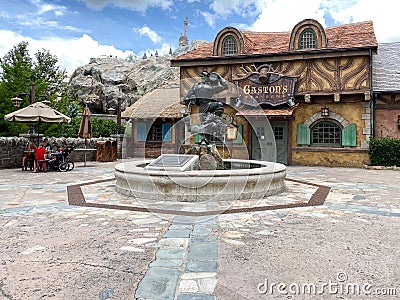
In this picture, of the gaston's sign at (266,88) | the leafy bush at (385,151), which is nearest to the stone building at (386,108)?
the leafy bush at (385,151)

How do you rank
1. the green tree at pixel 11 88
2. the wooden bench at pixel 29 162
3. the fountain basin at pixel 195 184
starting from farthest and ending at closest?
the green tree at pixel 11 88 < the wooden bench at pixel 29 162 < the fountain basin at pixel 195 184

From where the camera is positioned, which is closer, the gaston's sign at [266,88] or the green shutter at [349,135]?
the green shutter at [349,135]

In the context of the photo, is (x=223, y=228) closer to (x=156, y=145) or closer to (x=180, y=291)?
(x=180, y=291)

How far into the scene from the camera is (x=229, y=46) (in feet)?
55.9

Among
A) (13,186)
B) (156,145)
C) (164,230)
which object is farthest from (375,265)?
(156,145)

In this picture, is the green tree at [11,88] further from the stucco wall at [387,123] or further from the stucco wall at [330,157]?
the stucco wall at [387,123]

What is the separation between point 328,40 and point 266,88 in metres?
3.62

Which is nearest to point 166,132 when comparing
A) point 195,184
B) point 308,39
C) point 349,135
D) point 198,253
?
point 308,39

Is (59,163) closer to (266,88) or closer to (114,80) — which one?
(266,88)

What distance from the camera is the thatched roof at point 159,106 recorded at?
20875 mm

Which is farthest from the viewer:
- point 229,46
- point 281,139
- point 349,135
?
point 229,46

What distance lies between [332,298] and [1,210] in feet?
18.0

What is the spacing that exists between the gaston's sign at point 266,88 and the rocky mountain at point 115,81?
15.7 meters

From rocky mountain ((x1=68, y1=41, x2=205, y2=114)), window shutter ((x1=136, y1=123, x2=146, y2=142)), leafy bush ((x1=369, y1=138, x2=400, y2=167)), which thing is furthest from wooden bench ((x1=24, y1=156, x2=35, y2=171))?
rocky mountain ((x1=68, y1=41, x2=205, y2=114))
